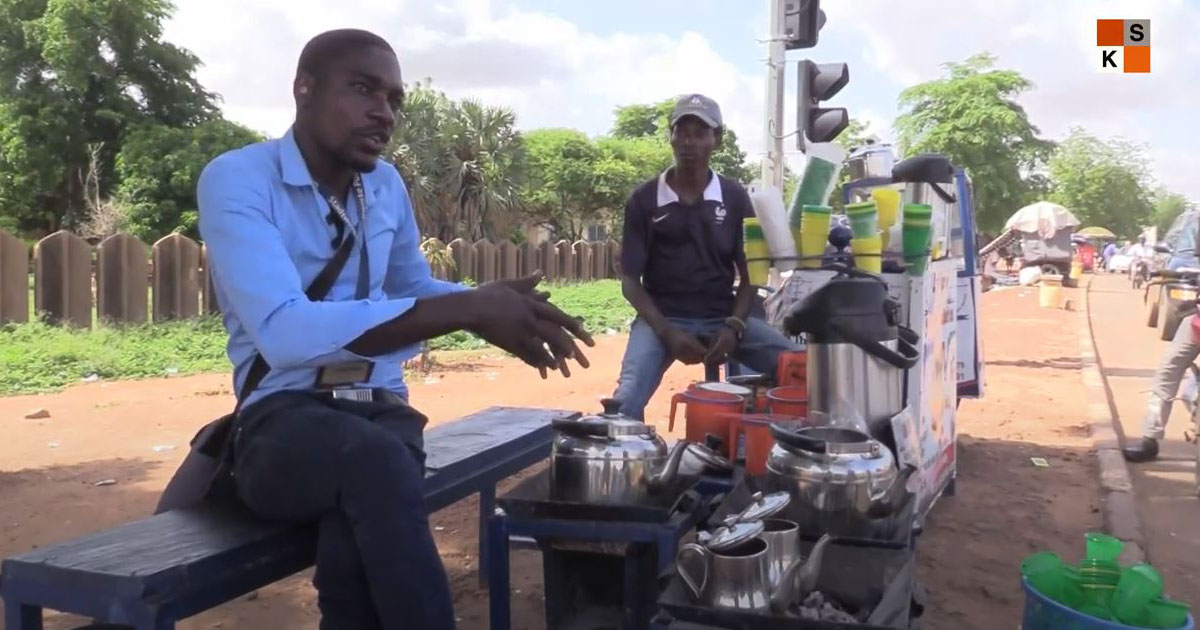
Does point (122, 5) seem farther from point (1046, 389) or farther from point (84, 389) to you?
point (1046, 389)

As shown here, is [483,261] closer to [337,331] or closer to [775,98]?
[775,98]

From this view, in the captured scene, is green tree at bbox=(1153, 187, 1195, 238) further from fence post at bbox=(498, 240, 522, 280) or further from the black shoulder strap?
the black shoulder strap

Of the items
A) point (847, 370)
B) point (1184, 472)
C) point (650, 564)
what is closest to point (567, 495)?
point (650, 564)

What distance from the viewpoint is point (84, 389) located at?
8312 millimetres

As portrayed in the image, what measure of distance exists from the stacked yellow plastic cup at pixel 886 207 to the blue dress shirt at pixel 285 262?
76.1 inches

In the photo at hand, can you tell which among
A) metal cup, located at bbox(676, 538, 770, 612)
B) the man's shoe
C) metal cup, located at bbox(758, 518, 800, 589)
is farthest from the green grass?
metal cup, located at bbox(676, 538, 770, 612)

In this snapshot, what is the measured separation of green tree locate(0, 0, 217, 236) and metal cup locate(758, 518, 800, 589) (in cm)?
2610

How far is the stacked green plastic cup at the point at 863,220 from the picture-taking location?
3418mm

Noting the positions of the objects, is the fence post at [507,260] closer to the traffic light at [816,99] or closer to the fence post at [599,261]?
the fence post at [599,261]

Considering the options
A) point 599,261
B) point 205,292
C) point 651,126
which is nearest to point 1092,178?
point 651,126

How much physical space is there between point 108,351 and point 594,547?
8.58 m

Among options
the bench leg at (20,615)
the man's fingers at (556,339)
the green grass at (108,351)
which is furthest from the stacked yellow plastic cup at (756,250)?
the green grass at (108,351)

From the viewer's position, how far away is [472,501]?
5.05 meters

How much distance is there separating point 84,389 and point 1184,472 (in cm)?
836
